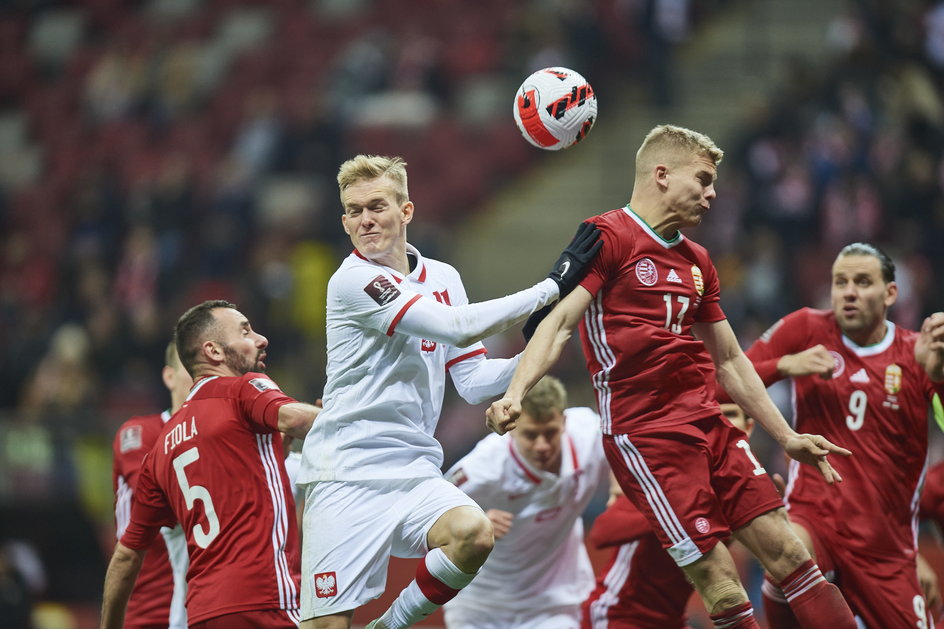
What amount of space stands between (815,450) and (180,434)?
9.43 ft

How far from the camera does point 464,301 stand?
595 centimetres

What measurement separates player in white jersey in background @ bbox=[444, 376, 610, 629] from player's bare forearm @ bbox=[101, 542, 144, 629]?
6.64 feet

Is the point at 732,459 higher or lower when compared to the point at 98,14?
lower

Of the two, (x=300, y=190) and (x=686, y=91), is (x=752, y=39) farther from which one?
(x=300, y=190)

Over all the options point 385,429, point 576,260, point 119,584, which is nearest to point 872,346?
point 576,260

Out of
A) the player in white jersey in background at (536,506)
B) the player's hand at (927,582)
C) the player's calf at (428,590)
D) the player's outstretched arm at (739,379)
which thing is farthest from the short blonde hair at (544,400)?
the player's hand at (927,582)

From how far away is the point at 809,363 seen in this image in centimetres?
631

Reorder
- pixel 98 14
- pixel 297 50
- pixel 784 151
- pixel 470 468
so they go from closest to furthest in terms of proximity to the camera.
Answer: pixel 470 468 < pixel 784 151 < pixel 297 50 < pixel 98 14

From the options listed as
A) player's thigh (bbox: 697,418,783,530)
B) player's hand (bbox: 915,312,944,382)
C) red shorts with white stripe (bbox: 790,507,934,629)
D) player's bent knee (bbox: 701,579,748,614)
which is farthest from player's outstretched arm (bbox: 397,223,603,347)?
red shorts with white stripe (bbox: 790,507,934,629)

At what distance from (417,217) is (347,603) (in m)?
11.7

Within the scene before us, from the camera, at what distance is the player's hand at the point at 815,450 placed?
5590 millimetres

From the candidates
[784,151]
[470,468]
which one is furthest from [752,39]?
[470,468]

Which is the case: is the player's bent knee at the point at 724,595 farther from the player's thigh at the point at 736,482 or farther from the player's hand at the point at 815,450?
the player's hand at the point at 815,450

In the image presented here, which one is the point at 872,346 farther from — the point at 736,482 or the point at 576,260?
the point at 576,260
